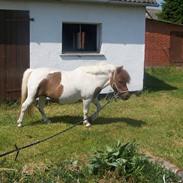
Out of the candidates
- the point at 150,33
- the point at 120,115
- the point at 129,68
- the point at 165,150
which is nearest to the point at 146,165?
the point at 165,150

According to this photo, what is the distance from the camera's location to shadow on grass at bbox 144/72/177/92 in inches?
711

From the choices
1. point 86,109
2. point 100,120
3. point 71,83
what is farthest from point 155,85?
point 71,83

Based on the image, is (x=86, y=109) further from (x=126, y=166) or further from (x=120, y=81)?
(x=126, y=166)

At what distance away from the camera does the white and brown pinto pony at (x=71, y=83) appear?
10828mm

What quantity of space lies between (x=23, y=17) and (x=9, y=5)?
Result: 1.68 ft

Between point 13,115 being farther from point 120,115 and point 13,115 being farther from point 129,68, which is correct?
point 129,68

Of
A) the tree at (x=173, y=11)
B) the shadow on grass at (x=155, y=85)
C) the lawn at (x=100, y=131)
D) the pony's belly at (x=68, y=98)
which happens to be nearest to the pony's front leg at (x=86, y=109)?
the lawn at (x=100, y=131)

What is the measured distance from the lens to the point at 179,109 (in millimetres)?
14375

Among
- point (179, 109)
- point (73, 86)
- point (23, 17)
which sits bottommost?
point (179, 109)

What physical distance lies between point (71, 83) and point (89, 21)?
496 centimetres

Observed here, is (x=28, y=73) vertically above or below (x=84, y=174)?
above

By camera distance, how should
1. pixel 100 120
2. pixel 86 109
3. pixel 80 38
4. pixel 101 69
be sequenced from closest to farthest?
pixel 101 69 → pixel 86 109 → pixel 100 120 → pixel 80 38

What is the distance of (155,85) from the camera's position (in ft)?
63.0

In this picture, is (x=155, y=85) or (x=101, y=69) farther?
(x=155, y=85)
